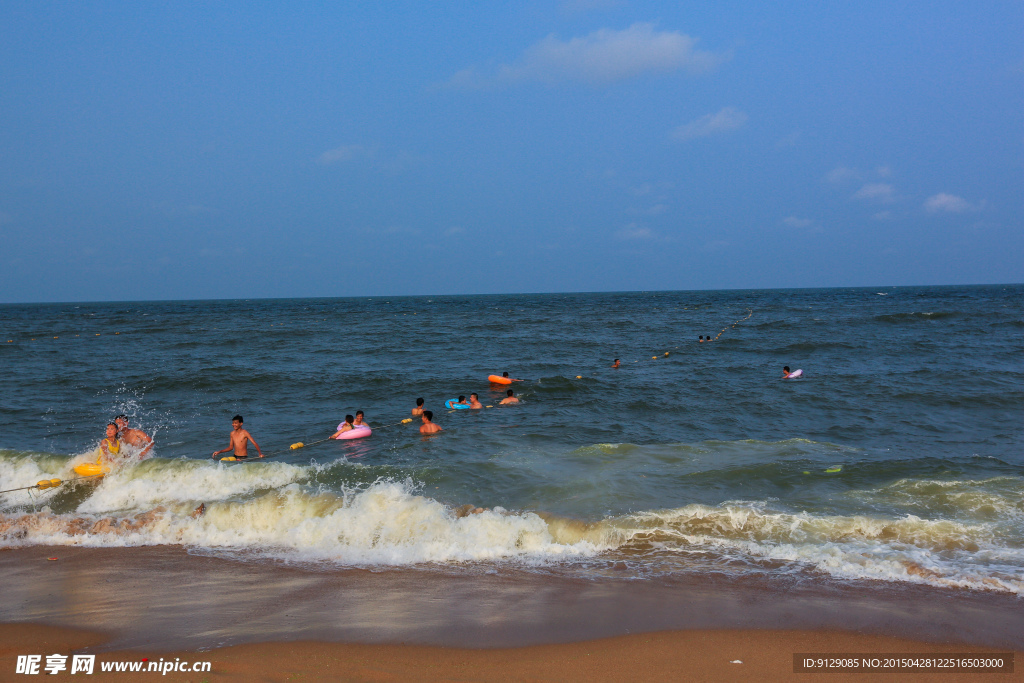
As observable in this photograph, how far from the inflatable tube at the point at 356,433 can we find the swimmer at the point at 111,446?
4185mm

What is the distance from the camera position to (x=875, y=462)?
426 inches

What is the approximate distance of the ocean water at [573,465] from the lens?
7492 millimetres

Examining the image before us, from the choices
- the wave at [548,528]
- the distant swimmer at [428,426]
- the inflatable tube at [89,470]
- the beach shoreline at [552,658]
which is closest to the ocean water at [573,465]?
the wave at [548,528]

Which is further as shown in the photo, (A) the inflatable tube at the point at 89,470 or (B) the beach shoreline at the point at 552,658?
(A) the inflatable tube at the point at 89,470

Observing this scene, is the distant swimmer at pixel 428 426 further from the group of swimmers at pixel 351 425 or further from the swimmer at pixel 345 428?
the swimmer at pixel 345 428

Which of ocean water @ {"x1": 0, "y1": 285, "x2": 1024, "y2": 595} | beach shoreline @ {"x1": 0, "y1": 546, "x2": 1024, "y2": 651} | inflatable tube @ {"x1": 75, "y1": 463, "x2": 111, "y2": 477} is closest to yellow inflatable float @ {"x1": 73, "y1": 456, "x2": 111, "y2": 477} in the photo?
inflatable tube @ {"x1": 75, "y1": 463, "x2": 111, "y2": 477}

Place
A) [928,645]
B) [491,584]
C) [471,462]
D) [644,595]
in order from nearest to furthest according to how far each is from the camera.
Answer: [928,645] < [644,595] < [491,584] < [471,462]

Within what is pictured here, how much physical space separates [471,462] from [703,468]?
412 cm

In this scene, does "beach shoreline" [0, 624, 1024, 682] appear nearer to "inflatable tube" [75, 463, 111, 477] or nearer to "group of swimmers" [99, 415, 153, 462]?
"inflatable tube" [75, 463, 111, 477]

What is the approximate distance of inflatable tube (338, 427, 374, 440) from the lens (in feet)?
45.9

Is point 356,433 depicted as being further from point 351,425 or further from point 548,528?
point 548,528

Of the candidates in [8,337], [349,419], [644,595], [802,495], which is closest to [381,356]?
[349,419]

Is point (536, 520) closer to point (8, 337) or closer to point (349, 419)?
point (349, 419)

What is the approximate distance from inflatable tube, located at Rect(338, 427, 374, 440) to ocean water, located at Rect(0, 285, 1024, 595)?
0.94ft
